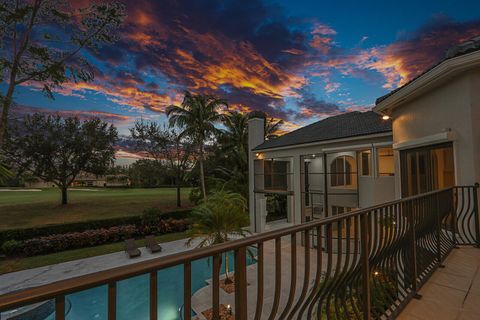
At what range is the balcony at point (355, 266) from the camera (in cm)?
100

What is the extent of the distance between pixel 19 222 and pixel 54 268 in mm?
8267

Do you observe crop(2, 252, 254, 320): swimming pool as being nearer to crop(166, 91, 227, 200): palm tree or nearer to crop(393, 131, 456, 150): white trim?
crop(393, 131, 456, 150): white trim

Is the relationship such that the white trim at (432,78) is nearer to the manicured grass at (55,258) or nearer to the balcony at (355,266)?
the balcony at (355,266)

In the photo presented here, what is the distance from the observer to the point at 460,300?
282cm

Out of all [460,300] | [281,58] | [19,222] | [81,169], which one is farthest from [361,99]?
[19,222]

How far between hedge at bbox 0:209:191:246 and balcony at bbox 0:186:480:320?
15.4 m

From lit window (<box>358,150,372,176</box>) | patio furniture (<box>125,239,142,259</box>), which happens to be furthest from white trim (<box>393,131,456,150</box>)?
patio furniture (<box>125,239,142,259</box>)

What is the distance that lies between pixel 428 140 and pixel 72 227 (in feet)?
61.3

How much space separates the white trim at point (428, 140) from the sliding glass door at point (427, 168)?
0.16 metres

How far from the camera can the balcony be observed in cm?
100

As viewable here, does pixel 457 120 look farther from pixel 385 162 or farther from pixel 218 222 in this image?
pixel 218 222

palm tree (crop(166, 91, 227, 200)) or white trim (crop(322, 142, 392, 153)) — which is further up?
palm tree (crop(166, 91, 227, 200))

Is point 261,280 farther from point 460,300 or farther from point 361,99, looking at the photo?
point 361,99

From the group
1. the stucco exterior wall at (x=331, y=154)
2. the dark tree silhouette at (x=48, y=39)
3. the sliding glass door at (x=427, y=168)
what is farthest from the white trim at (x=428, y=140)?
the dark tree silhouette at (x=48, y=39)
